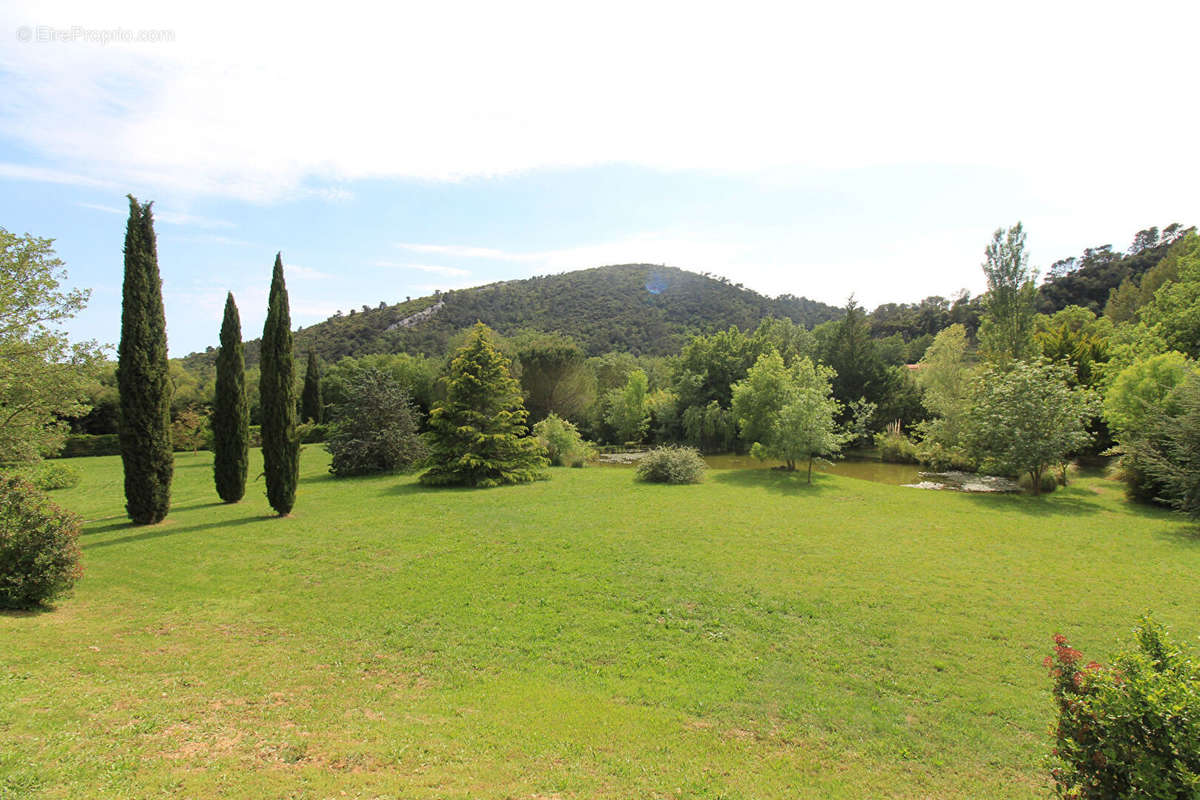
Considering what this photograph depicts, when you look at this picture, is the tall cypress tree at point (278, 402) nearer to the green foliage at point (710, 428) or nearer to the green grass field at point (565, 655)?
the green grass field at point (565, 655)

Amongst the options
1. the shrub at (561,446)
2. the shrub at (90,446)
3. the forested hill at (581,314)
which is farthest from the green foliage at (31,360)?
the forested hill at (581,314)

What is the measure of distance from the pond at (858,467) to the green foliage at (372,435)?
1722 centimetres

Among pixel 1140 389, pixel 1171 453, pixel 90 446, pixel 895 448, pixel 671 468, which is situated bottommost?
pixel 895 448

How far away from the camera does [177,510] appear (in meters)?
16.7

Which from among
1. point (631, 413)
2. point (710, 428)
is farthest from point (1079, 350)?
point (631, 413)

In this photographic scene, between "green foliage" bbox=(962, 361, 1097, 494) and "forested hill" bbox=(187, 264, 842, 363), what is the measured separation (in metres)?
56.3

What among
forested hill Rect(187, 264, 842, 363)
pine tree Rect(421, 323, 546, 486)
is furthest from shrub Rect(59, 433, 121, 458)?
forested hill Rect(187, 264, 842, 363)

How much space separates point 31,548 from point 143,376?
7455 mm

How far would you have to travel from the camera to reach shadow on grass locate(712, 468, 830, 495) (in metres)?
21.7

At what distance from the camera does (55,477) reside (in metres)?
21.4

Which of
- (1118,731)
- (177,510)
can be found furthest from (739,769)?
(177,510)

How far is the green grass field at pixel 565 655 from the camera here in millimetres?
4770

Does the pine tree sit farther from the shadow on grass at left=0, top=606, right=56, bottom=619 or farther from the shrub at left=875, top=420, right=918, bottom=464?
the shrub at left=875, top=420, right=918, bottom=464

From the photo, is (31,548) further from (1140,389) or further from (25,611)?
(1140,389)
